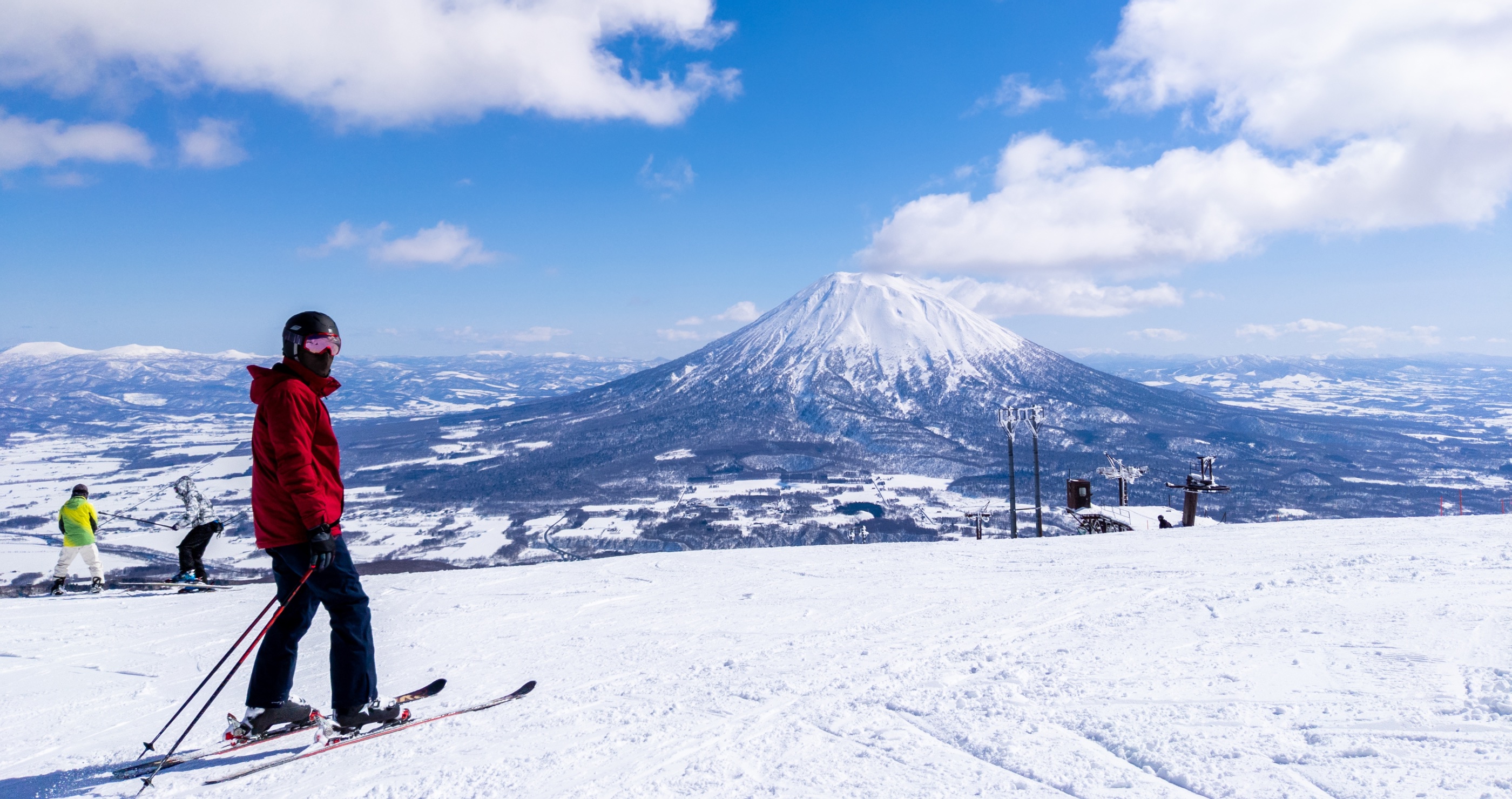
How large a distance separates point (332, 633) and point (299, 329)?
5.40ft

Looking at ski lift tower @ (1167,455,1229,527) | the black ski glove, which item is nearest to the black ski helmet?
the black ski glove

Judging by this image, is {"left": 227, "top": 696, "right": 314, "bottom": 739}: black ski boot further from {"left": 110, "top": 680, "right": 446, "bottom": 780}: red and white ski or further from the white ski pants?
the white ski pants

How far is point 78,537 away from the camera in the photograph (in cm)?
968

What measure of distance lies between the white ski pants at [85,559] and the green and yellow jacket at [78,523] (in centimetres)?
7

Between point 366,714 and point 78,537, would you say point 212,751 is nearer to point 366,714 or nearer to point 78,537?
point 366,714

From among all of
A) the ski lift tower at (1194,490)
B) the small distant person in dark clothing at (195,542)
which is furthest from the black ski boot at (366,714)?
the ski lift tower at (1194,490)

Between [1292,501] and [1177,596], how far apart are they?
146222 millimetres

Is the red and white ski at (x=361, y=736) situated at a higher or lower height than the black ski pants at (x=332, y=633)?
lower

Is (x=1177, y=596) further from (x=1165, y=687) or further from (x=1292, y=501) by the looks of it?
(x=1292, y=501)

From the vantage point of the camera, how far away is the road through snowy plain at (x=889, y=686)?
299cm

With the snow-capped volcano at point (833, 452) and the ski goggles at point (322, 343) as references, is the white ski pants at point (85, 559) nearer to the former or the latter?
the ski goggles at point (322, 343)

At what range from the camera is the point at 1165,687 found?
3.84 m

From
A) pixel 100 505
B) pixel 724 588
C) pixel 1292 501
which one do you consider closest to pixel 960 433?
pixel 1292 501

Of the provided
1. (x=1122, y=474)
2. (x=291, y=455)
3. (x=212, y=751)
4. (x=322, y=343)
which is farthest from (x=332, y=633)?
(x=1122, y=474)
